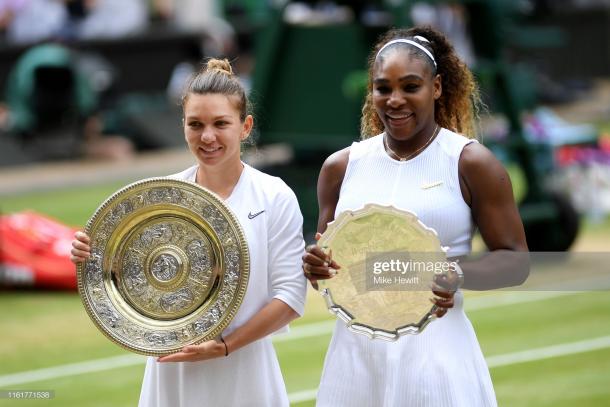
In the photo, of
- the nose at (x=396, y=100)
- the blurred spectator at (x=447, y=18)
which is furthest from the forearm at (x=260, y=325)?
the blurred spectator at (x=447, y=18)

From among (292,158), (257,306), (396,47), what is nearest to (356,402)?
(257,306)

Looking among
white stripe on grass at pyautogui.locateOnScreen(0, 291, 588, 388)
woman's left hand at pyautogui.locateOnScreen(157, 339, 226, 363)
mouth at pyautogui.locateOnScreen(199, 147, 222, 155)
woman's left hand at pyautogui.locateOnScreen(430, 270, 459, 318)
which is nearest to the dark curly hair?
mouth at pyautogui.locateOnScreen(199, 147, 222, 155)

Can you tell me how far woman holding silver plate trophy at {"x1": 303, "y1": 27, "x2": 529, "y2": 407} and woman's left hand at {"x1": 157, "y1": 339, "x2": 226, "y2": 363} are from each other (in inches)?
13.0

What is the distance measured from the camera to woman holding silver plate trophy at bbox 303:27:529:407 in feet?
12.5

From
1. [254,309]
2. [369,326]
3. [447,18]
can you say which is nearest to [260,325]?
[254,309]

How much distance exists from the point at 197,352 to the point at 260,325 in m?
0.20

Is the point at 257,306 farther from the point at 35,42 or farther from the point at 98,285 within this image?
the point at 35,42

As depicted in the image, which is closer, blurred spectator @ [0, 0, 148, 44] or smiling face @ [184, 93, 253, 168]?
smiling face @ [184, 93, 253, 168]

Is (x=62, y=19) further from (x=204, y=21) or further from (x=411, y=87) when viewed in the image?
(x=411, y=87)

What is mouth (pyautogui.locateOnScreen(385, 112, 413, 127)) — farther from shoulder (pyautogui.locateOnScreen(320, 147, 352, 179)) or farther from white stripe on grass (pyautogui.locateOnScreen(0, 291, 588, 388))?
white stripe on grass (pyautogui.locateOnScreen(0, 291, 588, 388))

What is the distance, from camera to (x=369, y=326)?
12.5 feet

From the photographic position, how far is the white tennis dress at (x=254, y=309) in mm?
3967

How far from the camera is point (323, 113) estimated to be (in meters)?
10.9

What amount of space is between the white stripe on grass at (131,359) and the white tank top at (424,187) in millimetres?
3894
